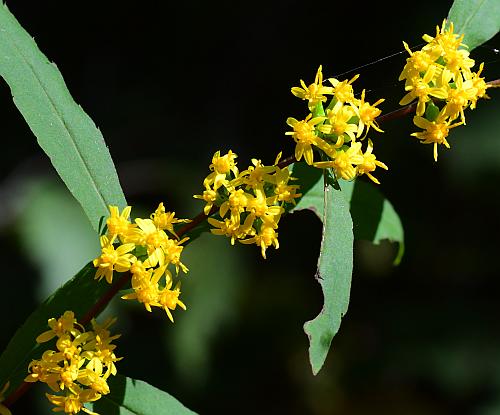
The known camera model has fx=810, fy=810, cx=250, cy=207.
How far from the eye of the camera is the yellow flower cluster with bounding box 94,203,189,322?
6.17 ft

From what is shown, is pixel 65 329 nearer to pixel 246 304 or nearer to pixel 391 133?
pixel 246 304

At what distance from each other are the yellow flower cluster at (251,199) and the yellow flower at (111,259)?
0.21 meters

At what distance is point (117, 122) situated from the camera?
18.2 ft

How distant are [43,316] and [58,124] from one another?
483mm

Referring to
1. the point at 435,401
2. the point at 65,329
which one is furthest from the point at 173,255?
the point at 435,401

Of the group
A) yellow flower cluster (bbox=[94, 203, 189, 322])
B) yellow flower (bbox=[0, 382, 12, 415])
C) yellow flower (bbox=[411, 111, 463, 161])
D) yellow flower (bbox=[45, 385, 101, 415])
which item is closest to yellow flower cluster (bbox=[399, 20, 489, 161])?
yellow flower (bbox=[411, 111, 463, 161])

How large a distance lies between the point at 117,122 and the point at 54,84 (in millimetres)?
3520

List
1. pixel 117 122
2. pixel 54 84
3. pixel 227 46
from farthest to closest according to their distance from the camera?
1. pixel 227 46
2. pixel 117 122
3. pixel 54 84

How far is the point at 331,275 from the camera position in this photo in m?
1.84

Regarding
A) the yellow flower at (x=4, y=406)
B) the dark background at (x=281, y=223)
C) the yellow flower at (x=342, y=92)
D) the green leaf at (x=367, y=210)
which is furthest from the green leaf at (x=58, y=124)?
the dark background at (x=281, y=223)

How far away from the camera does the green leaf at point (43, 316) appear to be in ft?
6.64

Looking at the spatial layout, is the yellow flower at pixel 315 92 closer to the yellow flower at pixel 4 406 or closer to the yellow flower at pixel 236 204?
the yellow flower at pixel 236 204

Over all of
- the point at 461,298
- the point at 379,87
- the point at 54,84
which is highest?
the point at 54,84

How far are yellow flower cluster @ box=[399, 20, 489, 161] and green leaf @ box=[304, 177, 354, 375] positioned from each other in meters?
0.32
